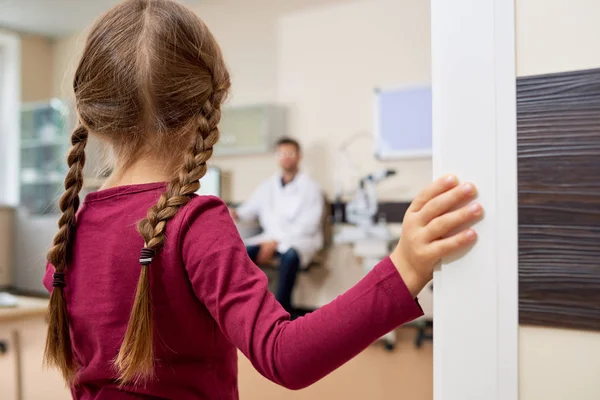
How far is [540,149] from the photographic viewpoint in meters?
0.52

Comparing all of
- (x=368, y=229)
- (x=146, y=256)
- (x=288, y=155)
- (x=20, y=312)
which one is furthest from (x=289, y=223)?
(x=146, y=256)

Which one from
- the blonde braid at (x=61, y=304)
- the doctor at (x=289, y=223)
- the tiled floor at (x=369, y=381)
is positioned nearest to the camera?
the blonde braid at (x=61, y=304)

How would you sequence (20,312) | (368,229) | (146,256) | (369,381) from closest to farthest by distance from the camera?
(146,256) → (20,312) → (369,381) → (368,229)

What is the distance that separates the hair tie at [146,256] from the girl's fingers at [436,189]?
1.02ft

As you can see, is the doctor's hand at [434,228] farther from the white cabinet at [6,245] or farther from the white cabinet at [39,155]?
the white cabinet at [6,245]

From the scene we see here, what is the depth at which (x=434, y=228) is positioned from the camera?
1.75 ft

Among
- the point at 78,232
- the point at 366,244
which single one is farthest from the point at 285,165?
the point at 78,232

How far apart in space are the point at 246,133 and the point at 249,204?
2.11ft

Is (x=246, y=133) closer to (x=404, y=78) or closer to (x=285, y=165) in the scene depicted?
(x=285, y=165)

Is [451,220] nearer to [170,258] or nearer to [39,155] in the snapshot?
[170,258]

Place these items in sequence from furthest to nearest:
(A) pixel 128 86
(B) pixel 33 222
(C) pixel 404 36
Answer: (B) pixel 33 222 < (C) pixel 404 36 < (A) pixel 128 86

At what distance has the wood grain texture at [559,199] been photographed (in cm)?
50

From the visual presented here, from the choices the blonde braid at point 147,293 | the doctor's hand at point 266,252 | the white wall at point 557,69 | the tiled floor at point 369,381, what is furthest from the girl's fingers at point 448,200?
the doctor's hand at point 266,252

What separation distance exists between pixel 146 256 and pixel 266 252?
3392 millimetres
